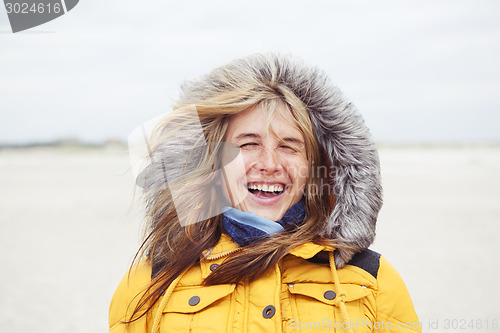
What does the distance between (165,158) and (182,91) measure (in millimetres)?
369

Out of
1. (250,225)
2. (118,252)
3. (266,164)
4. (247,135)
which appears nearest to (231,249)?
(250,225)

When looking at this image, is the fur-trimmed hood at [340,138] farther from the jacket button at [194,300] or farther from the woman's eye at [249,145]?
the jacket button at [194,300]

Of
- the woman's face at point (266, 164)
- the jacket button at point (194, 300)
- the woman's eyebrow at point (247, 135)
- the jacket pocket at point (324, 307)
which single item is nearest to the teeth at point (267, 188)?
the woman's face at point (266, 164)

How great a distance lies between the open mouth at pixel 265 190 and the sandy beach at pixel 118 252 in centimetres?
58

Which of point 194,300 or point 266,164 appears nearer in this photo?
point 194,300

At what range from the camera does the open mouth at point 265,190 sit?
6.38ft

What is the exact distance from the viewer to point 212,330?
1.63 meters

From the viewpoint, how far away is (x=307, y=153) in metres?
1.99

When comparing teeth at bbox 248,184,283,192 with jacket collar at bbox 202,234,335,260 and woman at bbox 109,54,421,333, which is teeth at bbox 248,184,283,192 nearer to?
woman at bbox 109,54,421,333

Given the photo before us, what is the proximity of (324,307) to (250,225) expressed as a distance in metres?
0.45

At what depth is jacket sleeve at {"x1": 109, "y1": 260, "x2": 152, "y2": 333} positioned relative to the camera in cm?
177

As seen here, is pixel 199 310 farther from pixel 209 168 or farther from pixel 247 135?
pixel 247 135

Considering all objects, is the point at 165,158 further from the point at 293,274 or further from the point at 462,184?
the point at 462,184

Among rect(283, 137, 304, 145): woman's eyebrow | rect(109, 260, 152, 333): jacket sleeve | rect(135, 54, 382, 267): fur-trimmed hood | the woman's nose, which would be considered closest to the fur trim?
rect(135, 54, 382, 267): fur-trimmed hood
